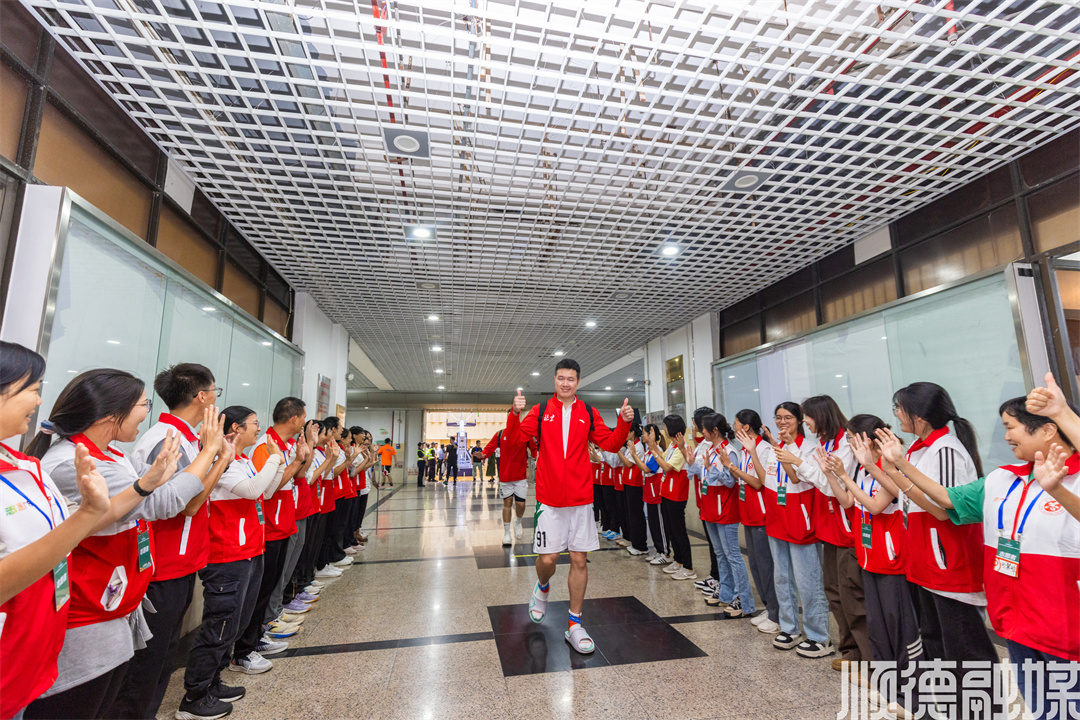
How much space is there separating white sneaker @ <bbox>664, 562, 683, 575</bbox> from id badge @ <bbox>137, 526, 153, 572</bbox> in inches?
162

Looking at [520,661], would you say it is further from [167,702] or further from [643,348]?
[643,348]

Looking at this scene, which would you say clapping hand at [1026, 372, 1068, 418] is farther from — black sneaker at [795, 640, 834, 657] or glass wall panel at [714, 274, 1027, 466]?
glass wall panel at [714, 274, 1027, 466]

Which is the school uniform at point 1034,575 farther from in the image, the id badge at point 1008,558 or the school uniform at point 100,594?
the school uniform at point 100,594

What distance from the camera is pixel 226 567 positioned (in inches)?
89.5

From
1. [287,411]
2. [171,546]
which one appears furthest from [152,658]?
[287,411]

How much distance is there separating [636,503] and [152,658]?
4850mm

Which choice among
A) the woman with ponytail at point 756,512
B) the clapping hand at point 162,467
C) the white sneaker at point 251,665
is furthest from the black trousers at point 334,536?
the woman with ponytail at point 756,512

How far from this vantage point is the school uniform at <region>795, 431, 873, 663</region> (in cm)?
260

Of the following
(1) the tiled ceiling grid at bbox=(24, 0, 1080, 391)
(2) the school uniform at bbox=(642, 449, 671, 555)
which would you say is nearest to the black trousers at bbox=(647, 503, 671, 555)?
(2) the school uniform at bbox=(642, 449, 671, 555)

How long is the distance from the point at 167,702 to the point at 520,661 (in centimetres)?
172

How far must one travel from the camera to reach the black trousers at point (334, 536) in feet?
16.1

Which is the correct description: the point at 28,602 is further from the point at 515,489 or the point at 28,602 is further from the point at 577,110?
the point at 515,489

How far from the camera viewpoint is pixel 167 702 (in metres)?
2.32

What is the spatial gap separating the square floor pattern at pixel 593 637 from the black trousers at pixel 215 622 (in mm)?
1371
